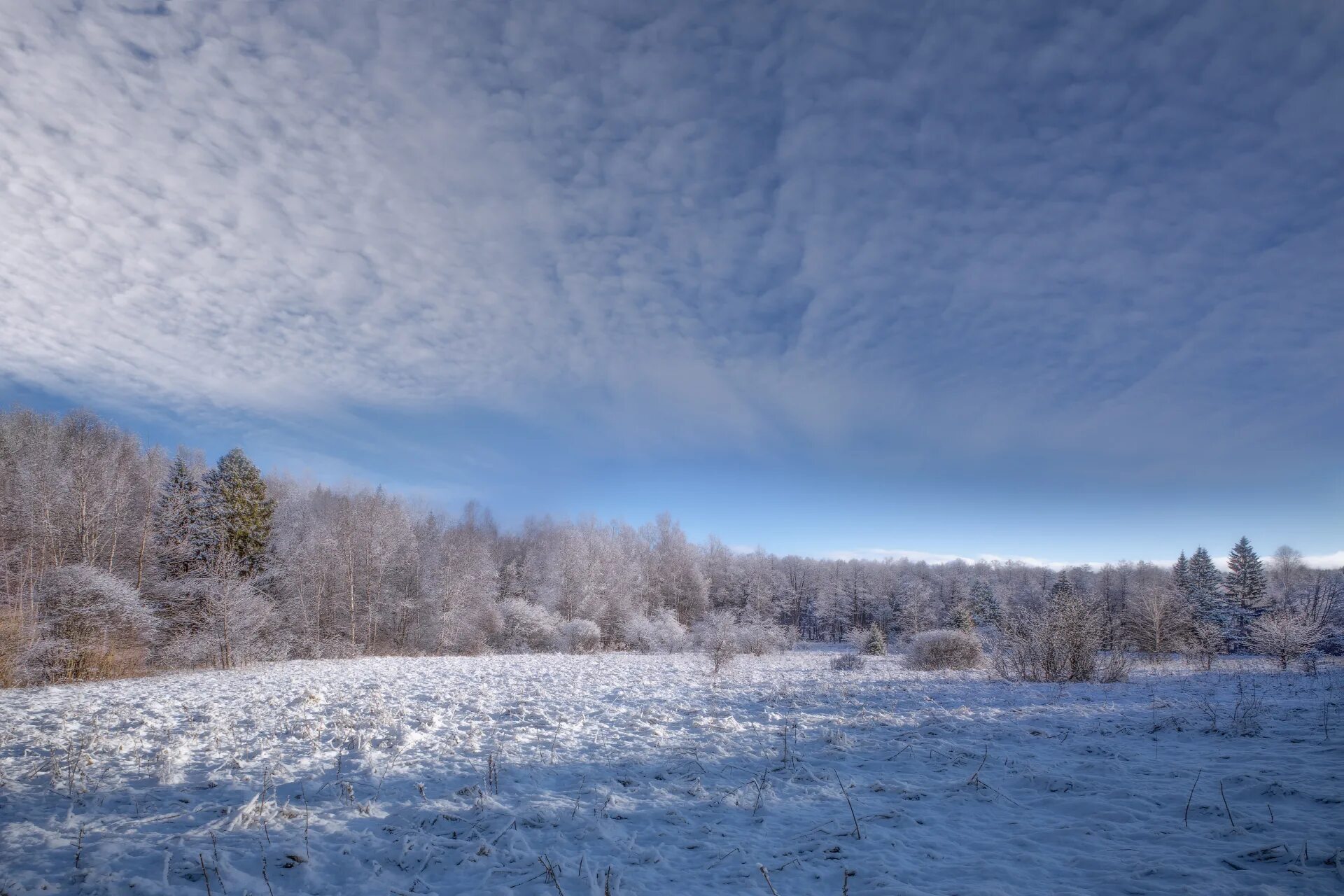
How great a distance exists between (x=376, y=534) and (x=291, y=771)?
111ft

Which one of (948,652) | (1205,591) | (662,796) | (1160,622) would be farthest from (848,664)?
(1205,591)

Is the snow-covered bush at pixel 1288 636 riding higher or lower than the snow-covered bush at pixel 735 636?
higher

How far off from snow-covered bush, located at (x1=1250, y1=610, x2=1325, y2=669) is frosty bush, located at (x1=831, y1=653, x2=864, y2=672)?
15.3 meters

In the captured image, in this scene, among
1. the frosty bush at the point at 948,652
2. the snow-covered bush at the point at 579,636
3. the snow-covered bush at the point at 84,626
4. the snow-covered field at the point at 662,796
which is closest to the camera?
the snow-covered field at the point at 662,796

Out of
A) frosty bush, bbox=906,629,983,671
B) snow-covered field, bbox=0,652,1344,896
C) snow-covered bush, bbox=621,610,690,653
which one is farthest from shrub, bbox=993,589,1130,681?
snow-covered bush, bbox=621,610,690,653

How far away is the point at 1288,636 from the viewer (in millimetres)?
20172

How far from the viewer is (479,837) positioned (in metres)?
5.88

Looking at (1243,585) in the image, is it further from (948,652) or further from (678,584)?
(678,584)

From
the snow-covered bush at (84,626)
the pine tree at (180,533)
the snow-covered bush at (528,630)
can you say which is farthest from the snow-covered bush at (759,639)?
the pine tree at (180,533)

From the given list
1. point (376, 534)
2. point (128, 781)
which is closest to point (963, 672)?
point (128, 781)

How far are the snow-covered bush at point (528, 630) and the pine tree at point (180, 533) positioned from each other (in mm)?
19675

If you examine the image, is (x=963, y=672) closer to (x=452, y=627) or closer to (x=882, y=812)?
(x=882, y=812)

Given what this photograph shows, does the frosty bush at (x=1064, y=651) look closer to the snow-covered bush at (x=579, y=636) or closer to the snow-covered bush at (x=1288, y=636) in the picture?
the snow-covered bush at (x=1288, y=636)

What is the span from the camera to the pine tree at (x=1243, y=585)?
46.9 m
